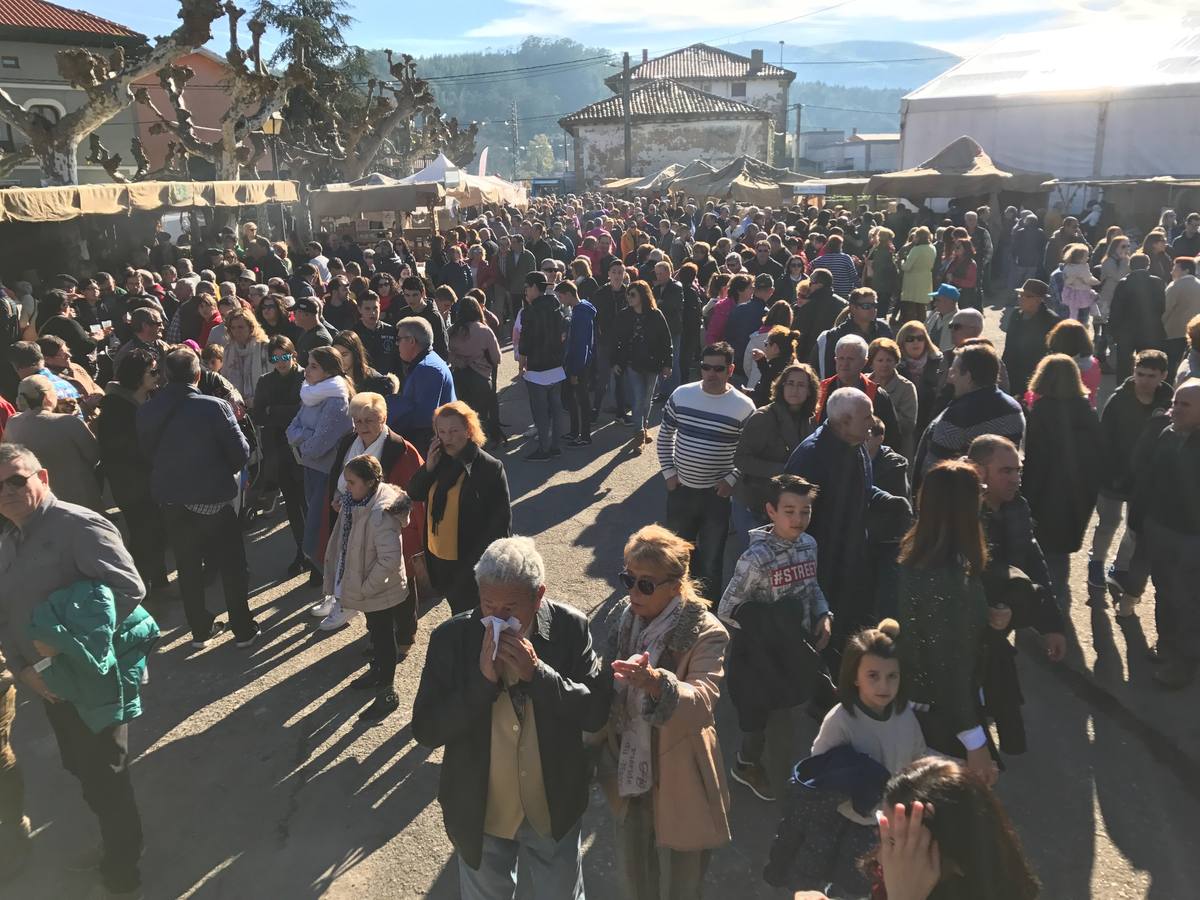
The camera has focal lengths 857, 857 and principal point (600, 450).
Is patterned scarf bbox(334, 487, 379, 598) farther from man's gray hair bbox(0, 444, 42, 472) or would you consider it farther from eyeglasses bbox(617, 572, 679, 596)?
eyeglasses bbox(617, 572, 679, 596)

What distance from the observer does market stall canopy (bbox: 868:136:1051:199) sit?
18.4 meters

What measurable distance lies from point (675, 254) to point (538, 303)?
21.5 ft

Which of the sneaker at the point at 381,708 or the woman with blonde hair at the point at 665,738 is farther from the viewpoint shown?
the sneaker at the point at 381,708

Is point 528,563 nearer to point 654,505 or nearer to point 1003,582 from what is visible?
point 1003,582

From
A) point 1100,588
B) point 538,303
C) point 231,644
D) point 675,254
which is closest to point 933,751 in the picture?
point 1100,588

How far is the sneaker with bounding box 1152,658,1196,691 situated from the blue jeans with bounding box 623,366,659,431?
5030 mm

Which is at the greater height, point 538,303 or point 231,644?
point 538,303

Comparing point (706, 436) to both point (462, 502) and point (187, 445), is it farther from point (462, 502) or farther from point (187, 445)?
point (187, 445)

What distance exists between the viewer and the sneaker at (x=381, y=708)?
14.9ft

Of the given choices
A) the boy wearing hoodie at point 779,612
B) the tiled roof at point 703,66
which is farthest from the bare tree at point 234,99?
the tiled roof at point 703,66

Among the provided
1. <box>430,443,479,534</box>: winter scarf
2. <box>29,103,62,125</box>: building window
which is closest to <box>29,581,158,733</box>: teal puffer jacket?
<box>430,443,479,534</box>: winter scarf

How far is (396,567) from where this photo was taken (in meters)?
4.42

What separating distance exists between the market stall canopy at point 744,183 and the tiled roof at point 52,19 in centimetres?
2396

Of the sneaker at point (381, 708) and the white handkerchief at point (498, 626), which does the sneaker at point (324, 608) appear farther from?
the white handkerchief at point (498, 626)
